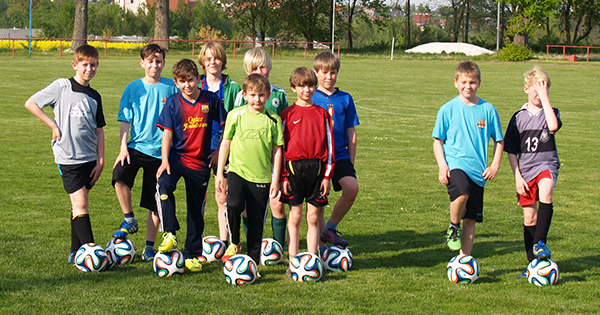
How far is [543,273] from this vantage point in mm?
5105

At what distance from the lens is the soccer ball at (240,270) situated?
4.90 meters

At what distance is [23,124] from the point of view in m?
15.4

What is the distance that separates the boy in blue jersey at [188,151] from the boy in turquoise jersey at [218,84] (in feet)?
0.94

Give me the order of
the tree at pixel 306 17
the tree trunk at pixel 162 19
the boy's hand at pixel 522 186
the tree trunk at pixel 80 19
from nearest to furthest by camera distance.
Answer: the boy's hand at pixel 522 186 → the tree trunk at pixel 80 19 → the tree trunk at pixel 162 19 → the tree at pixel 306 17

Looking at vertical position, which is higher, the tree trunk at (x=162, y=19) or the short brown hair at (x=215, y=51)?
the tree trunk at (x=162, y=19)

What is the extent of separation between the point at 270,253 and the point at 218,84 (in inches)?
69.9

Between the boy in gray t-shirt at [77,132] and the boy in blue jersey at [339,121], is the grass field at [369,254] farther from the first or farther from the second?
the boy in blue jersey at [339,121]

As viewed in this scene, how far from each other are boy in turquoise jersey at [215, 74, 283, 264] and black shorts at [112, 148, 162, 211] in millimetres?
768

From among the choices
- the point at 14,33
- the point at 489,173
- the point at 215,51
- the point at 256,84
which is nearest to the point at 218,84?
the point at 215,51

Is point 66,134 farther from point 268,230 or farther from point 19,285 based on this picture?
point 268,230

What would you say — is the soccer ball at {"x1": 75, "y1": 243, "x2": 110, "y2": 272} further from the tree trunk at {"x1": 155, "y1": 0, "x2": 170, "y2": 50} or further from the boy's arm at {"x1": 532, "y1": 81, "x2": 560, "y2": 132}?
the tree trunk at {"x1": 155, "y1": 0, "x2": 170, "y2": 50}

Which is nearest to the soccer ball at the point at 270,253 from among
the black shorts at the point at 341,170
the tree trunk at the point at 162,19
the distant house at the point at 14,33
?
the black shorts at the point at 341,170

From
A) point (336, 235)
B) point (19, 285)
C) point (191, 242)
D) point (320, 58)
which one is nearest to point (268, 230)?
point (336, 235)

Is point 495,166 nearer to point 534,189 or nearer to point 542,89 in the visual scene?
point 534,189
